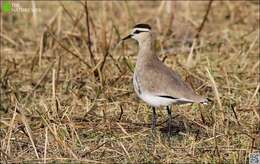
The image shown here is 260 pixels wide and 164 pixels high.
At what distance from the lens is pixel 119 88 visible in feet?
20.3

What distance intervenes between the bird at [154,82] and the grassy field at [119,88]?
25cm

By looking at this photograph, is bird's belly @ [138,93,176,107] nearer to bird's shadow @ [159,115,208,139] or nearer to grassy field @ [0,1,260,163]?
grassy field @ [0,1,260,163]

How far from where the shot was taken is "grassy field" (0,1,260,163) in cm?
462

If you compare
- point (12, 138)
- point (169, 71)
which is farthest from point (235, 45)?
point (12, 138)

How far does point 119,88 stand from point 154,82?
1.56 meters

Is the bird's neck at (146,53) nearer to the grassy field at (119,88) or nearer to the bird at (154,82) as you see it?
the bird at (154,82)

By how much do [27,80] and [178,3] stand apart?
315 centimetres

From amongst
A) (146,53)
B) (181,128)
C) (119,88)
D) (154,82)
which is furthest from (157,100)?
(119,88)

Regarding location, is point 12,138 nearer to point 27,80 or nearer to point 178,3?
point 27,80

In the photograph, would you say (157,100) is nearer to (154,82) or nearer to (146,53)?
(154,82)

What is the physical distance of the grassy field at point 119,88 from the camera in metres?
4.62

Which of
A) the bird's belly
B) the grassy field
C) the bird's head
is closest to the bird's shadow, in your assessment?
the grassy field

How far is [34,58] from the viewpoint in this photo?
672 cm

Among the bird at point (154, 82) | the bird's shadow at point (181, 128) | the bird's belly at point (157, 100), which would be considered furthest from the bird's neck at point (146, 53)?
the bird's shadow at point (181, 128)
